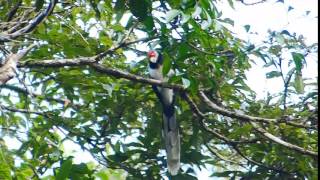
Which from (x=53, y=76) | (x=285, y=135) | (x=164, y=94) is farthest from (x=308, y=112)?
(x=53, y=76)

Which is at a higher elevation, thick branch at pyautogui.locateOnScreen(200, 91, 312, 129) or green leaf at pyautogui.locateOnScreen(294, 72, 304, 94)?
green leaf at pyautogui.locateOnScreen(294, 72, 304, 94)

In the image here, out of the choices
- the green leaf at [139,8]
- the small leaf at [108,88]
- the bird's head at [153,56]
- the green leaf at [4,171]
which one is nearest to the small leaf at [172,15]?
the green leaf at [139,8]

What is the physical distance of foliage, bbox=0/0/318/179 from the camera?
2.25m

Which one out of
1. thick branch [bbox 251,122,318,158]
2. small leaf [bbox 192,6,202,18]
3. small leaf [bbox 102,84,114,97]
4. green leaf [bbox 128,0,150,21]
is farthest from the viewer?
small leaf [bbox 102,84,114,97]

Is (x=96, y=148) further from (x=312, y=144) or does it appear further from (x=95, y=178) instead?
(x=312, y=144)

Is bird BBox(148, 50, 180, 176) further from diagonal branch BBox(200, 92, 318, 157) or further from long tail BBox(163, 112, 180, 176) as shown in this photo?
diagonal branch BBox(200, 92, 318, 157)

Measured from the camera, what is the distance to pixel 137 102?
9.09 feet

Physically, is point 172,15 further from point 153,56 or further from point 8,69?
point 153,56

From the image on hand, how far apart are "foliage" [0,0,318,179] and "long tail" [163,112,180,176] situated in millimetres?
46

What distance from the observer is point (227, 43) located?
7.69 feet

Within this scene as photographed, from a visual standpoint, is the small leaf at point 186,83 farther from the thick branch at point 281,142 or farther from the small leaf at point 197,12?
the thick branch at point 281,142

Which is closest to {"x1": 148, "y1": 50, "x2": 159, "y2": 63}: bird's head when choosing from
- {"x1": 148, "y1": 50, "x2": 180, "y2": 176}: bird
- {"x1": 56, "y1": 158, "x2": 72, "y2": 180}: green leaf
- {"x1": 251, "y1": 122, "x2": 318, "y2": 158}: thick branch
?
{"x1": 148, "y1": 50, "x2": 180, "y2": 176}: bird

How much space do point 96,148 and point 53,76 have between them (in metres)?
0.42

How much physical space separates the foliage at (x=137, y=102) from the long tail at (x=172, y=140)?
5cm
